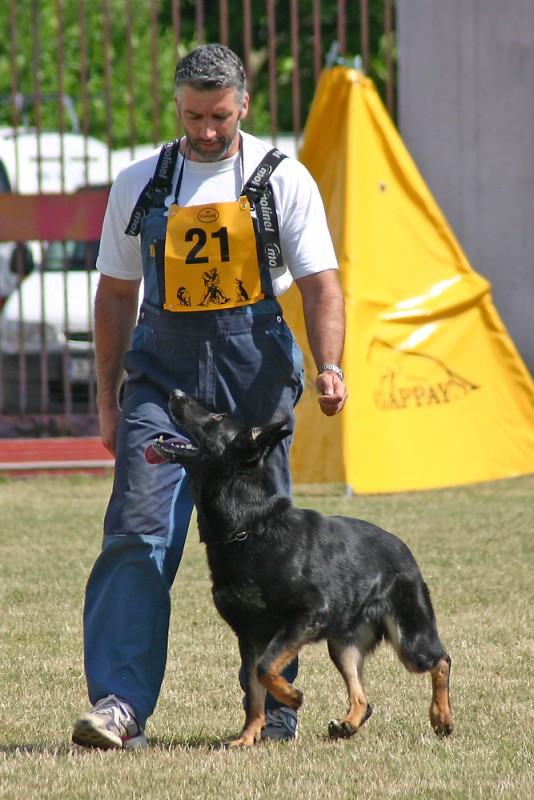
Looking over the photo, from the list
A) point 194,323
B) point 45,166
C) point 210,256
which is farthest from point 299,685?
point 45,166

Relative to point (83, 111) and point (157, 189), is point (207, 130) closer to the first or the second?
point (157, 189)

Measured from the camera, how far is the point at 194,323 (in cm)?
415

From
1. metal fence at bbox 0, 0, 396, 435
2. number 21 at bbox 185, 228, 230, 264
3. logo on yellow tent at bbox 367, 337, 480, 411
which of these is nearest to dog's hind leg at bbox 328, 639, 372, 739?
number 21 at bbox 185, 228, 230, 264

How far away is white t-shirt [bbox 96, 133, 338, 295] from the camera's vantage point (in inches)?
164

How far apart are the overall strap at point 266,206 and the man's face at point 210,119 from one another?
4.7 inches

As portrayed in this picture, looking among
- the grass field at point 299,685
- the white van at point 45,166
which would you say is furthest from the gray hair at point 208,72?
the white van at point 45,166

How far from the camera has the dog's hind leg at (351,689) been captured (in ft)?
13.7

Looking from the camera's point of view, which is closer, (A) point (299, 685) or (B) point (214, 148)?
(B) point (214, 148)

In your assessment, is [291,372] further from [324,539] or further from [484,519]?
[484,519]

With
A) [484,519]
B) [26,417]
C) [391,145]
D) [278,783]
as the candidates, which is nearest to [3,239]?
[26,417]

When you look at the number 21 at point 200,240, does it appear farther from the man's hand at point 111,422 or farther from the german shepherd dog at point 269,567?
the man's hand at point 111,422

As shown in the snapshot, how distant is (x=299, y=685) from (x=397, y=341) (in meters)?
4.70

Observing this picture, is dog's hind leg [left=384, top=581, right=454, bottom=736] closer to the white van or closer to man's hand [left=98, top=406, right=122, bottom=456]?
man's hand [left=98, top=406, right=122, bottom=456]

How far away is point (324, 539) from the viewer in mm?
4156
